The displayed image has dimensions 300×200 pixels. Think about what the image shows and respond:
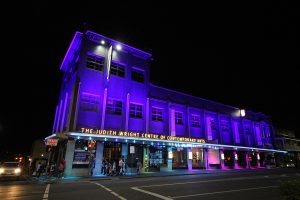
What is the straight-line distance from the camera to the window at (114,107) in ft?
80.2

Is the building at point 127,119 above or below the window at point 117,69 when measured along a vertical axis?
below

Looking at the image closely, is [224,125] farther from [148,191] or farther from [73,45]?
[148,191]

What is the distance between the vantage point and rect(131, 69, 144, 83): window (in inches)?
1110

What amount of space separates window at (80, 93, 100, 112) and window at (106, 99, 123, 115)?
4.48 ft

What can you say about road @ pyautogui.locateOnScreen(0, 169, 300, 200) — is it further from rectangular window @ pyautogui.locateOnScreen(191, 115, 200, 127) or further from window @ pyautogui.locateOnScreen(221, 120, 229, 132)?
window @ pyautogui.locateOnScreen(221, 120, 229, 132)

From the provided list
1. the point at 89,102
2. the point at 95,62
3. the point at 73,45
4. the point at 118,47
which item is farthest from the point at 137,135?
the point at 73,45

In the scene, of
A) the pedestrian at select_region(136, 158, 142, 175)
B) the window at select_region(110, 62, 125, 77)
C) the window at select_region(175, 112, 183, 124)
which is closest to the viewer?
the pedestrian at select_region(136, 158, 142, 175)

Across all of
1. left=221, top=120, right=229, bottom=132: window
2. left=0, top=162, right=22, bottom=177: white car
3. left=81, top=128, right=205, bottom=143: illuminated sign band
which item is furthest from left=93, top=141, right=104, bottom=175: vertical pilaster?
left=221, top=120, right=229, bottom=132: window

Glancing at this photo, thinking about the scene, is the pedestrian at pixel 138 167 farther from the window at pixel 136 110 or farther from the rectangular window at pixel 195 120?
the rectangular window at pixel 195 120

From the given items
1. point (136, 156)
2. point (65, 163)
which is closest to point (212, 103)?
point (136, 156)

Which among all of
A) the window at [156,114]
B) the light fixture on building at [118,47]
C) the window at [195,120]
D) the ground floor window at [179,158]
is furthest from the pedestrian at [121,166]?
the light fixture on building at [118,47]

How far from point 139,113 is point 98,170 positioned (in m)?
8.64

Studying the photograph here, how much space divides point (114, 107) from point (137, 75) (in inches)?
248

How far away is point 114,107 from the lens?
24.9 metres
